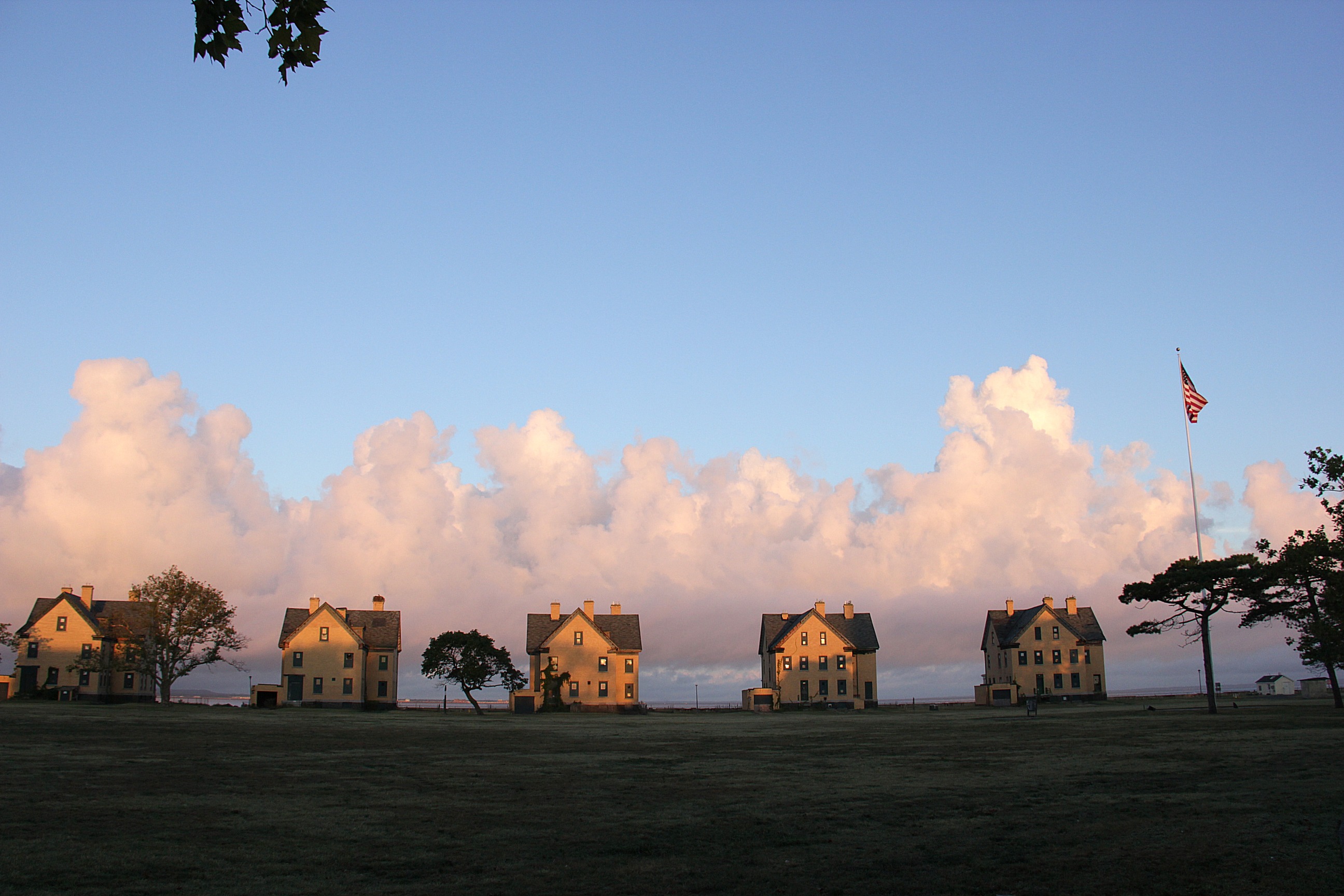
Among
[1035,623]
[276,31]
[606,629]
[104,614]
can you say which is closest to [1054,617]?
[1035,623]

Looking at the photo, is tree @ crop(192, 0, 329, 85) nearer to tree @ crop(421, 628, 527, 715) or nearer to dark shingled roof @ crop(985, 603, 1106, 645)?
tree @ crop(421, 628, 527, 715)

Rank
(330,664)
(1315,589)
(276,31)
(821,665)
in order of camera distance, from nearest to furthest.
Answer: (276,31) < (1315,589) < (330,664) < (821,665)

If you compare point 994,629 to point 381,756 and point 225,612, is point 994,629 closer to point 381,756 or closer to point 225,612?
point 225,612

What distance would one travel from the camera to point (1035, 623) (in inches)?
4281

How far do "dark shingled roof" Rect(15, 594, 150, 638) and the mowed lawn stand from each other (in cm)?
5332

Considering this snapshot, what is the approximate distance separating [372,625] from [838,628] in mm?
48098

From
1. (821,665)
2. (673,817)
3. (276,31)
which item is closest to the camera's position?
(276,31)

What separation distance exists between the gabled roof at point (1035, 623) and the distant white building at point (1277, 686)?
75.9ft

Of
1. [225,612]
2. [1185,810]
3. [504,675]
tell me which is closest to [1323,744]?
[1185,810]

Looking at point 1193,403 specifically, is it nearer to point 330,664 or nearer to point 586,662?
point 586,662

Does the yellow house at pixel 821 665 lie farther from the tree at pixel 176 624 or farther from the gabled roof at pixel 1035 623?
the tree at pixel 176 624

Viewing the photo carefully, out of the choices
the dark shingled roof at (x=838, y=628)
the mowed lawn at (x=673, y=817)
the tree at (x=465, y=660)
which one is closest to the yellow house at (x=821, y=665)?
→ the dark shingled roof at (x=838, y=628)

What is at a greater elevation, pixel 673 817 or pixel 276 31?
pixel 276 31

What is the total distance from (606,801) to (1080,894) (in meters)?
10.5
